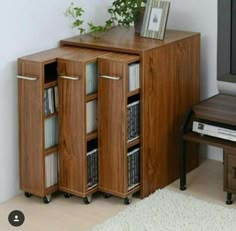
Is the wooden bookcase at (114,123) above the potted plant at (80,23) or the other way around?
the other way around

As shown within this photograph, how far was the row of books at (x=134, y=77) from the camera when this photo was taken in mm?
3258

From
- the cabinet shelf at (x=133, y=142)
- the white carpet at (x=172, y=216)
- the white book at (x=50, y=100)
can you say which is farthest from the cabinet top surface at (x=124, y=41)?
the white carpet at (x=172, y=216)

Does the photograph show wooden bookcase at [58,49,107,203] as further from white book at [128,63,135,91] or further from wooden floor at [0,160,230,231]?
white book at [128,63,135,91]

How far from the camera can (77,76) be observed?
324cm

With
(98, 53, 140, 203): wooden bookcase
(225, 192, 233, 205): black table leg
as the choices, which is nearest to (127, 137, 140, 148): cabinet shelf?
(98, 53, 140, 203): wooden bookcase

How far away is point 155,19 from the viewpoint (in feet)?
11.8

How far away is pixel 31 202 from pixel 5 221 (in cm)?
26

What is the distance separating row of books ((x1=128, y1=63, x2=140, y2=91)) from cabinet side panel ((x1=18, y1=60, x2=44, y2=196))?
43 cm

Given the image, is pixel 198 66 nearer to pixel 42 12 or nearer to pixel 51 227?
pixel 42 12

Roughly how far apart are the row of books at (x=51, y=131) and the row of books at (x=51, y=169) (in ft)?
0.20

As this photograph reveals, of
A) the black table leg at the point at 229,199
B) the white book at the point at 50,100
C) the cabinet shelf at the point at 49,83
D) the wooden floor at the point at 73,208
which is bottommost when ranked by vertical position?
the wooden floor at the point at 73,208

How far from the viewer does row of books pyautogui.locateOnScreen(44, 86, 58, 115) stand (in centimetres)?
332

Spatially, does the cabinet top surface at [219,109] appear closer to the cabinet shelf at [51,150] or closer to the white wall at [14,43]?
the cabinet shelf at [51,150]

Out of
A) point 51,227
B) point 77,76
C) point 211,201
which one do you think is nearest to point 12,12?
point 77,76
